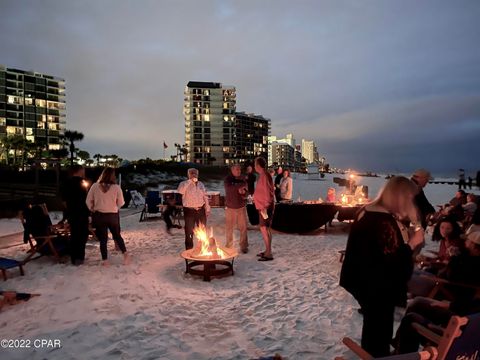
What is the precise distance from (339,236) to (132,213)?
9187 millimetres

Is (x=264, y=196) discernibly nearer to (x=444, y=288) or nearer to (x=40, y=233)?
(x=444, y=288)

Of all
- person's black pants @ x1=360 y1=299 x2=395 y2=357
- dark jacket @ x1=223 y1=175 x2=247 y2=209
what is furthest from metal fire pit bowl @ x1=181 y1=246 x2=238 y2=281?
person's black pants @ x1=360 y1=299 x2=395 y2=357

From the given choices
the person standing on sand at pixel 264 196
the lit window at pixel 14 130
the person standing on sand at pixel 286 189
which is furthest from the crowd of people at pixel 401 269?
the lit window at pixel 14 130

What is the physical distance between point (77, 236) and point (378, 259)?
5972mm

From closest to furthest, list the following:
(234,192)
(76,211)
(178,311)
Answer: (178,311) < (76,211) < (234,192)

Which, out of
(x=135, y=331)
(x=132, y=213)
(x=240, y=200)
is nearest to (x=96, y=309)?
(x=135, y=331)

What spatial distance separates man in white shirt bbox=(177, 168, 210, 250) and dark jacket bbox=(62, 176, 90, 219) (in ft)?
5.97

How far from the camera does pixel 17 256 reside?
755cm

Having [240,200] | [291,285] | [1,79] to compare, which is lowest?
[291,285]

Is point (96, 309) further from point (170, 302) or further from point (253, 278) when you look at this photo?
point (253, 278)

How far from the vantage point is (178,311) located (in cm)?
456

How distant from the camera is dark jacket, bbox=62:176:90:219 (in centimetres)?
675

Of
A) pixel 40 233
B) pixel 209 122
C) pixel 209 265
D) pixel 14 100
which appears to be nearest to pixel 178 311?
pixel 209 265

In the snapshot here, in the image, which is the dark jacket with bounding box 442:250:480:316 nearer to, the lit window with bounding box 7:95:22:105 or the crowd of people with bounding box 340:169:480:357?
the crowd of people with bounding box 340:169:480:357
